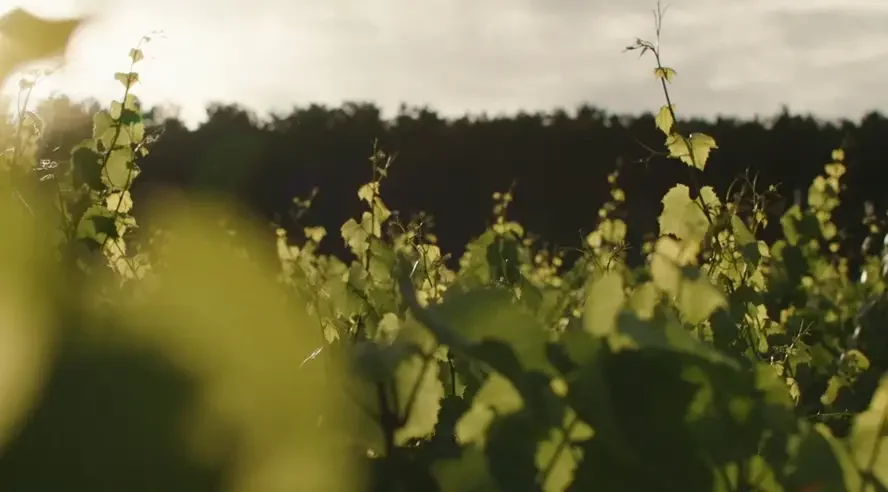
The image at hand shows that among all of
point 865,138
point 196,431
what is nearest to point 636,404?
Result: point 196,431

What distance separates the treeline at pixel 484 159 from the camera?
1695 centimetres

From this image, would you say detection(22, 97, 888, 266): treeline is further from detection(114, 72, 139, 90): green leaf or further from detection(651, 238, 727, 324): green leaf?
detection(651, 238, 727, 324): green leaf

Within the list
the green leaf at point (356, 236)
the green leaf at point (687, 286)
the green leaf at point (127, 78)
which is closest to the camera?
the green leaf at point (687, 286)

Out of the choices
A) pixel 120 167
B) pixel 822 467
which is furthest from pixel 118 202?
pixel 822 467

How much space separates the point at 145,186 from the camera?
15.8m

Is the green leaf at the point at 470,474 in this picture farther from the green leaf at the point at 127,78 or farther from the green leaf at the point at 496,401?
the green leaf at the point at 127,78

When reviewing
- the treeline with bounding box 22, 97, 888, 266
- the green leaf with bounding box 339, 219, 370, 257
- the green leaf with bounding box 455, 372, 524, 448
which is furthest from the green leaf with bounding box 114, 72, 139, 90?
the treeline with bounding box 22, 97, 888, 266

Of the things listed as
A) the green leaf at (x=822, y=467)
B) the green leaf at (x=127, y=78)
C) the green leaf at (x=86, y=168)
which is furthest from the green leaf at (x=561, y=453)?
the green leaf at (x=127, y=78)

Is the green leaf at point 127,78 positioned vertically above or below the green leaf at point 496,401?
above

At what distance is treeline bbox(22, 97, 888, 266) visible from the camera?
55.6 feet

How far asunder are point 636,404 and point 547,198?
56.1 ft

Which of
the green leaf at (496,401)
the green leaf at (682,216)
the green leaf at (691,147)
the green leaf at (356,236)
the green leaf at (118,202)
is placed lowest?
the green leaf at (356,236)

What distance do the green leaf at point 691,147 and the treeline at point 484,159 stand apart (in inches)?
564

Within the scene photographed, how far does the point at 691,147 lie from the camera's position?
2096mm
